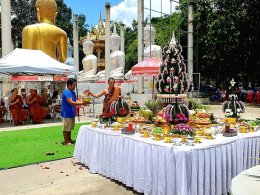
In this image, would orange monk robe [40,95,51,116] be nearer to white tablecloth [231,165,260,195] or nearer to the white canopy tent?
the white canopy tent

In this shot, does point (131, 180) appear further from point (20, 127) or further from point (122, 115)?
point (20, 127)

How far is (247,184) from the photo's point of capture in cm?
284

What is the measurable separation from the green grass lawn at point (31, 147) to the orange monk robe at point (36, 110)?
1819mm

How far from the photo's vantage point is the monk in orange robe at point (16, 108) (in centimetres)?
1132

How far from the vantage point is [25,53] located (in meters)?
11.9

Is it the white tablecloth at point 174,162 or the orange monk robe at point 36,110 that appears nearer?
the white tablecloth at point 174,162

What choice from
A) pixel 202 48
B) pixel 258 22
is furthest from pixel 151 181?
pixel 202 48

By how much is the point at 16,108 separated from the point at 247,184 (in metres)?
9.94

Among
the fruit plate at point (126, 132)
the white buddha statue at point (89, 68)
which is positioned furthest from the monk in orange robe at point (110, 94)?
the white buddha statue at point (89, 68)

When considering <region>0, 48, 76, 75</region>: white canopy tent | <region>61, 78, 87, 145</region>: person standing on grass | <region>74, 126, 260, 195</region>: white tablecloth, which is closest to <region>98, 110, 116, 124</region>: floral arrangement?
<region>74, 126, 260, 195</region>: white tablecloth

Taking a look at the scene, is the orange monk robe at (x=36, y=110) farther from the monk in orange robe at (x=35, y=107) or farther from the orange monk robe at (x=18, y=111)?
the orange monk robe at (x=18, y=111)

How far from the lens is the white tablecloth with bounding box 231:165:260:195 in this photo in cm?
264

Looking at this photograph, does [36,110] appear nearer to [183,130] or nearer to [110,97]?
[110,97]

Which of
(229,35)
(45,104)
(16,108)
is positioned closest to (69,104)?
(16,108)
